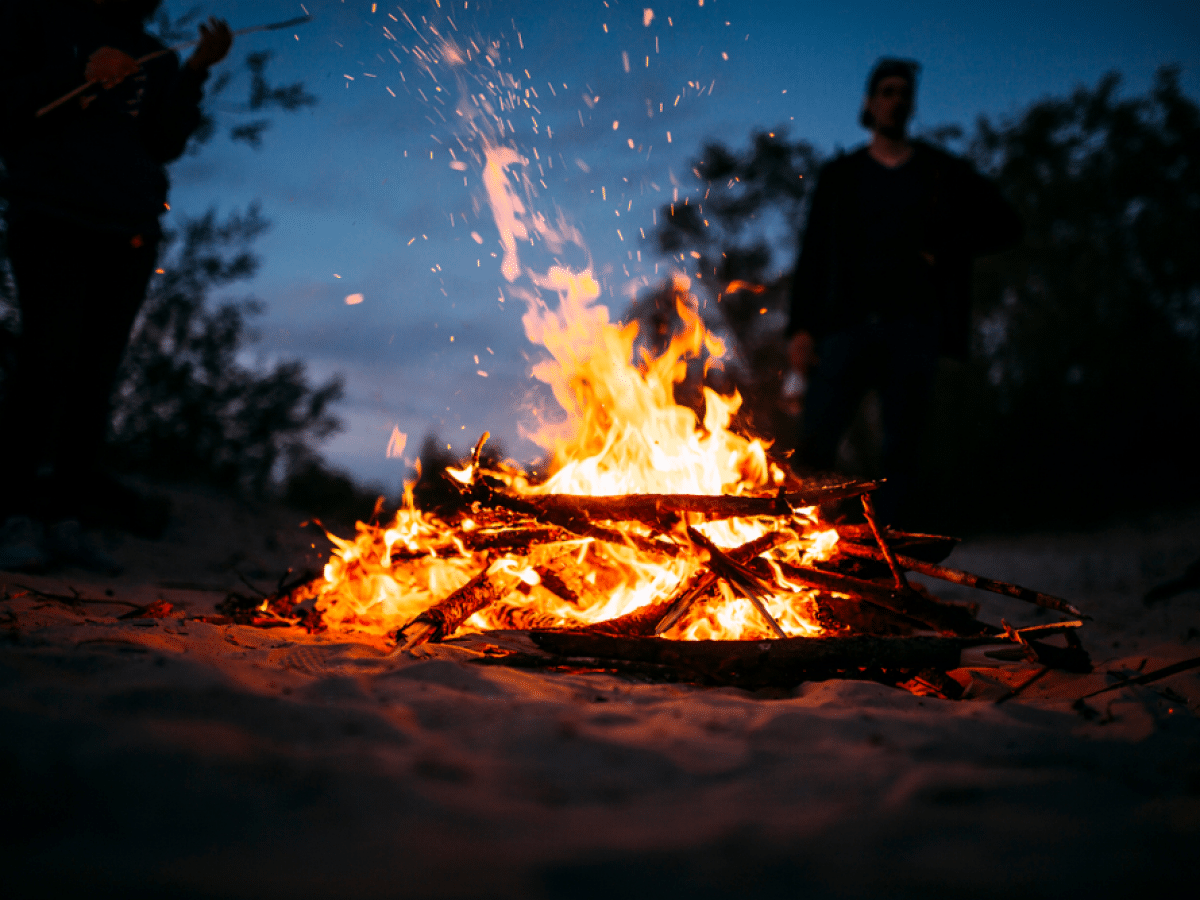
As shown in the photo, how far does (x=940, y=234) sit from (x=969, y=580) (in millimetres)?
2219

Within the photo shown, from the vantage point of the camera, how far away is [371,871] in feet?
3.10

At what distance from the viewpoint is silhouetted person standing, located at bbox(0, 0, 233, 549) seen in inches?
137

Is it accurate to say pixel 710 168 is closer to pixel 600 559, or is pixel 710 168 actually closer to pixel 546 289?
pixel 546 289

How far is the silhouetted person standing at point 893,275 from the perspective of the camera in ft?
11.8

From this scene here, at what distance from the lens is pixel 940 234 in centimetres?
371

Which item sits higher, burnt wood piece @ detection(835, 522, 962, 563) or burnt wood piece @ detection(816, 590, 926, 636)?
burnt wood piece @ detection(835, 522, 962, 563)

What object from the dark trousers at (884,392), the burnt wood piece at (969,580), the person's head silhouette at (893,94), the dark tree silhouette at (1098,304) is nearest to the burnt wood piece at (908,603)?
the burnt wood piece at (969,580)

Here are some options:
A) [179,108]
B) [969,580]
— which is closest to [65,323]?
[179,108]

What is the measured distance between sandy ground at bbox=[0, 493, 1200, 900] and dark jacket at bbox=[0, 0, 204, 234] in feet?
8.99

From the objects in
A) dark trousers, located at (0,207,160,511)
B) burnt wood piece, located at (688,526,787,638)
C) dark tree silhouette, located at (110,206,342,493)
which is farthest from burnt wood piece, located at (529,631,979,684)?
dark tree silhouette, located at (110,206,342,493)

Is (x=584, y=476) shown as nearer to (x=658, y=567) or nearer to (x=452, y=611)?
(x=658, y=567)

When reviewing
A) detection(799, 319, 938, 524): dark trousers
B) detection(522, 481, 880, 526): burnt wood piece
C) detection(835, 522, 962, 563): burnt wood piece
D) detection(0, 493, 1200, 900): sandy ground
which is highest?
detection(799, 319, 938, 524): dark trousers

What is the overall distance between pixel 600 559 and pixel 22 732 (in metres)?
1.98

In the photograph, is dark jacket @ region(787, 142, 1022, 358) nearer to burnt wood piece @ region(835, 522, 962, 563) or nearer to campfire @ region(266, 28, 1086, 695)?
campfire @ region(266, 28, 1086, 695)
